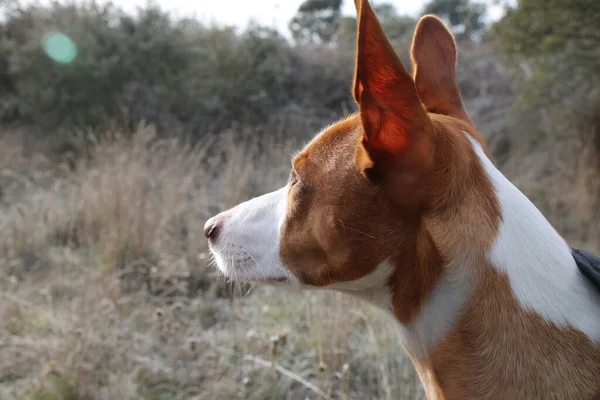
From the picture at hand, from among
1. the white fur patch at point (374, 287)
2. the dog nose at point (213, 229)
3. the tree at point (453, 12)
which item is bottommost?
the tree at point (453, 12)

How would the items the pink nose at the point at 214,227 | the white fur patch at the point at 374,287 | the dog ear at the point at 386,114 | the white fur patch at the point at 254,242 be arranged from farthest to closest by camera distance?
1. the pink nose at the point at 214,227
2. the white fur patch at the point at 254,242
3. the white fur patch at the point at 374,287
4. the dog ear at the point at 386,114

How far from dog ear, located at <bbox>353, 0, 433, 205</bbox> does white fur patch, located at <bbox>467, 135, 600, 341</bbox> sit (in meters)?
0.19

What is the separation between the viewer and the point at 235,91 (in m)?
9.65

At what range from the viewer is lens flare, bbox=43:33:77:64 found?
28.0ft

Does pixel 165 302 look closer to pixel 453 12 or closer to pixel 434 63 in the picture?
pixel 434 63

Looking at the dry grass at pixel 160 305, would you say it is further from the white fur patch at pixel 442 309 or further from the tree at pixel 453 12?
the tree at pixel 453 12

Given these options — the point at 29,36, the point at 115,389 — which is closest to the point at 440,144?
the point at 115,389

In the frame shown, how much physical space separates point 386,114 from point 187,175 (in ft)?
14.3

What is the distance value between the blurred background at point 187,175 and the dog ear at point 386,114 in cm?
133

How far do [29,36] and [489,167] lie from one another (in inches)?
371

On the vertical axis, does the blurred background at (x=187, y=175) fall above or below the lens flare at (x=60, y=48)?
below

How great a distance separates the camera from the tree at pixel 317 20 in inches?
536

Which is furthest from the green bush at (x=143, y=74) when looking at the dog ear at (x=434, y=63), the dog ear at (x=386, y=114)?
the dog ear at (x=386, y=114)

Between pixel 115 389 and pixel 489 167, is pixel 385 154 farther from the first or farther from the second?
pixel 115 389
